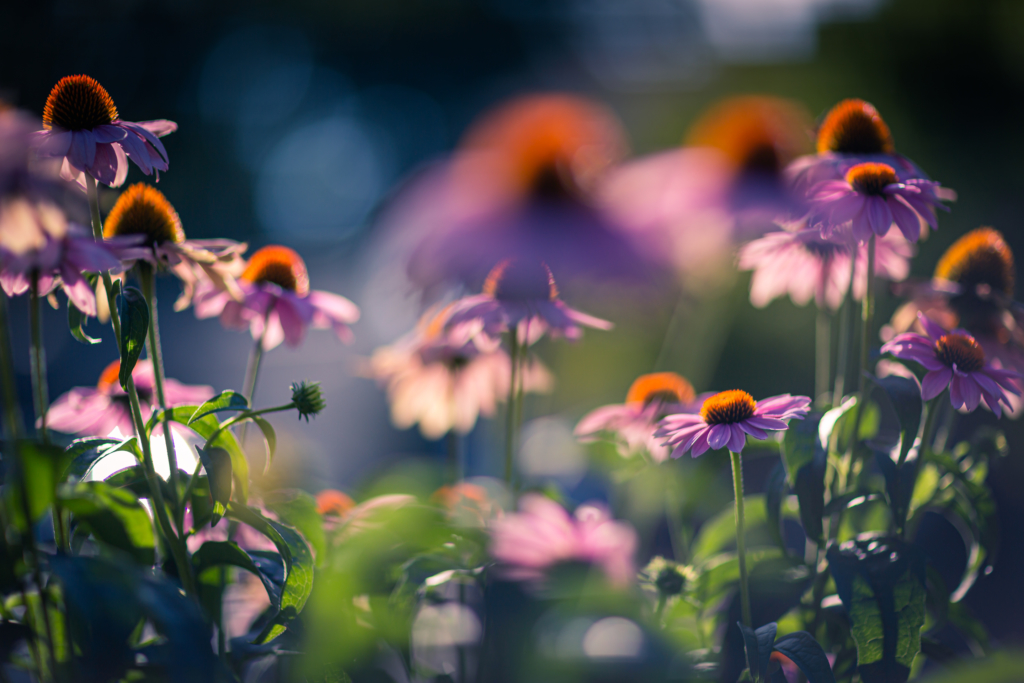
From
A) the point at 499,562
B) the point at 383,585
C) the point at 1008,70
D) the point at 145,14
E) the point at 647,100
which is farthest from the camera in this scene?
the point at 145,14

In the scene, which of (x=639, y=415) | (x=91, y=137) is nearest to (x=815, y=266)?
(x=639, y=415)

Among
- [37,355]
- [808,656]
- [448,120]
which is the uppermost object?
[448,120]

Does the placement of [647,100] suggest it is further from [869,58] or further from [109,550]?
[109,550]

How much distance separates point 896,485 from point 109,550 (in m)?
0.64

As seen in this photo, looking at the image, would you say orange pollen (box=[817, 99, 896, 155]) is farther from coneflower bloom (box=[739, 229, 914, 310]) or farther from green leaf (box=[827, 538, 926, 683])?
green leaf (box=[827, 538, 926, 683])

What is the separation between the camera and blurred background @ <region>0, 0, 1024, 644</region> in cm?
158

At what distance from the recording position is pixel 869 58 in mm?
3740

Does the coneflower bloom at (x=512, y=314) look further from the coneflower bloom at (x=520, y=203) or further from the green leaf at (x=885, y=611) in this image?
the green leaf at (x=885, y=611)

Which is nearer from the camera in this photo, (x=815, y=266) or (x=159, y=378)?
(x=159, y=378)

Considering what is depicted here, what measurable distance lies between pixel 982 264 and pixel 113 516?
2.92 ft

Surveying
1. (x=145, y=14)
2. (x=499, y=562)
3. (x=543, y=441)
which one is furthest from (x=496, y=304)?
(x=145, y=14)

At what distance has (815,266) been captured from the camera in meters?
0.84

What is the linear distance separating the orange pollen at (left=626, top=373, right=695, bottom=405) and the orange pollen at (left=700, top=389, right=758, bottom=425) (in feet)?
0.65

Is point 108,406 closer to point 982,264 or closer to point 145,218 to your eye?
point 145,218
